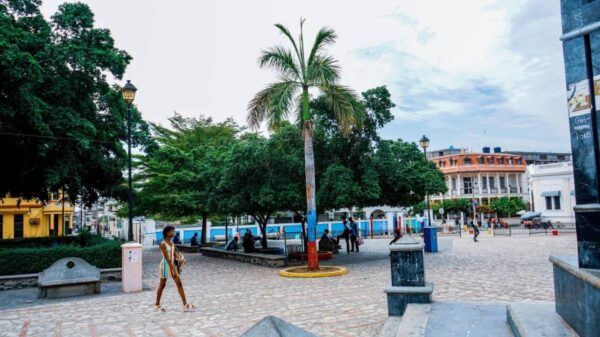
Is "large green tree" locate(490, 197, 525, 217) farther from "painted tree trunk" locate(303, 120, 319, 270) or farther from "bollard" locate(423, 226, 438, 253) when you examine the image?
"painted tree trunk" locate(303, 120, 319, 270)

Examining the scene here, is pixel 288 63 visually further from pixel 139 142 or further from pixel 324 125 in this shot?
pixel 139 142

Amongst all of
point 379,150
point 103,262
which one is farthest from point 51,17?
point 379,150

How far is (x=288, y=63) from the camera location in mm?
14977

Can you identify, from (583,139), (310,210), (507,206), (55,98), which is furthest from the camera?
(507,206)

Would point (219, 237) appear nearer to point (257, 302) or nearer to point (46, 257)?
point (46, 257)

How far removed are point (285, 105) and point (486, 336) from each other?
1075cm

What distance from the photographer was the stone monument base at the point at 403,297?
723 cm

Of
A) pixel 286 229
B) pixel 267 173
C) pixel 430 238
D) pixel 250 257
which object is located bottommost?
pixel 250 257

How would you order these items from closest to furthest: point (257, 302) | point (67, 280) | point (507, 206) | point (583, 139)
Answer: point (583, 139), point (257, 302), point (67, 280), point (507, 206)

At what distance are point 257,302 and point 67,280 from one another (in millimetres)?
5981

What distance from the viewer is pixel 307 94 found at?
49.9 feet

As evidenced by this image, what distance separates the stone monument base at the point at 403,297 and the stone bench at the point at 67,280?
9.14 meters

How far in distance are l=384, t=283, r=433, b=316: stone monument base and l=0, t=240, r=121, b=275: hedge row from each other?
1146cm

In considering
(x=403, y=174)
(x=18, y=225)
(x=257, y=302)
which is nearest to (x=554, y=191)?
(x=403, y=174)
